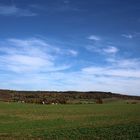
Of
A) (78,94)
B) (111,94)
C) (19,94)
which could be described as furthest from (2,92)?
(111,94)

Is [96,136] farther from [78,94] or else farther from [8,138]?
[78,94]

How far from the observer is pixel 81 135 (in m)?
29.7

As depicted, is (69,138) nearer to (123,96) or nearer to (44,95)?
(44,95)

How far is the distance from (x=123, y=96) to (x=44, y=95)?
47.2 meters

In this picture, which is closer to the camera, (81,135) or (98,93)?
(81,135)

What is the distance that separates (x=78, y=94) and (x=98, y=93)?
38.5 ft

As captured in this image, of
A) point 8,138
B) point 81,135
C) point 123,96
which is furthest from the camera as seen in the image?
point 123,96

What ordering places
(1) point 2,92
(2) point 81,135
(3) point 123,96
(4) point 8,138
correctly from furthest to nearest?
(3) point 123,96, (1) point 2,92, (2) point 81,135, (4) point 8,138

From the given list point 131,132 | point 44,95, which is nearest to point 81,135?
point 131,132

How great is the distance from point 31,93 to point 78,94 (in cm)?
2739

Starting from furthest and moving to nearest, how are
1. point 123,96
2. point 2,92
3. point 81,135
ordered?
point 123,96 → point 2,92 → point 81,135

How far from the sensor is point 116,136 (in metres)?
28.7

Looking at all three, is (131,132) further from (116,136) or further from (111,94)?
(111,94)

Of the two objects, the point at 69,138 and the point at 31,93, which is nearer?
the point at 69,138
